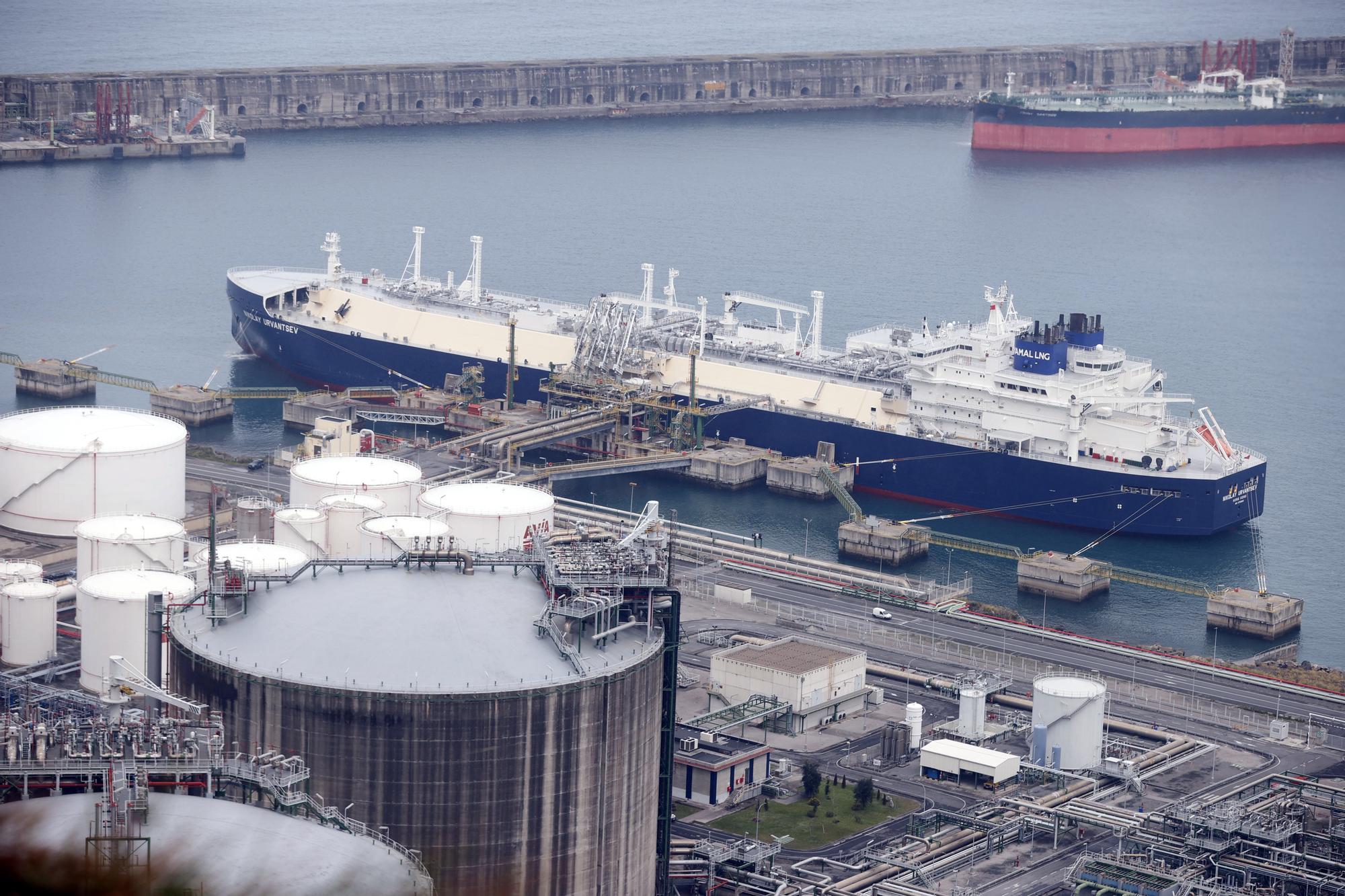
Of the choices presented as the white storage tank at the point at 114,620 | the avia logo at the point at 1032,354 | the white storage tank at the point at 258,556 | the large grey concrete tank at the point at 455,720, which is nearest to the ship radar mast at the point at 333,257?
the avia logo at the point at 1032,354

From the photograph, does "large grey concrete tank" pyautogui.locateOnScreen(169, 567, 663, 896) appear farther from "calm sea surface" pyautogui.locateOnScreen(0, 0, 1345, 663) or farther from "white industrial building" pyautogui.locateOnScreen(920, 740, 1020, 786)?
"calm sea surface" pyautogui.locateOnScreen(0, 0, 1345, 663)

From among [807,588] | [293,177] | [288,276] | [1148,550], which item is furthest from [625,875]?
[293,177]

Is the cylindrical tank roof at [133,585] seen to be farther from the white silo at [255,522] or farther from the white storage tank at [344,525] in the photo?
the white silo at [255,522]

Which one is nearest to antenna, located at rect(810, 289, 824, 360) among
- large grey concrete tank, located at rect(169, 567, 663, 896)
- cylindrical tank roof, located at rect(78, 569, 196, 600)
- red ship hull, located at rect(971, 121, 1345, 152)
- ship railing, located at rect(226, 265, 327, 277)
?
ship railing, located at rect(226, 265, 327, 277)

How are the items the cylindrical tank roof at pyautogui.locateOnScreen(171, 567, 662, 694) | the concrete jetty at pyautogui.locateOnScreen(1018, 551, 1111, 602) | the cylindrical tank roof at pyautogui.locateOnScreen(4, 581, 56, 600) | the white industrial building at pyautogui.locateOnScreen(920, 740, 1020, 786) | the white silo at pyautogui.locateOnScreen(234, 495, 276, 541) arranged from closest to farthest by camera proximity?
the cylindrical tank roof at pyautogui.locateOnScreen(171, 567, 662, 694)
the white industrial building at pyautogui.locateOnScreen(920, 740, 1020, 786)
the cylindrical tank roof at pyautogui.locateOnScreen(4, 581, 56, 600)
the white silo at pyautogui.locateOnScreen(234, 495, 276, 541)
the concrete jetty at pyautogui.locateOnScreen(1018, 551, 1111, 602)

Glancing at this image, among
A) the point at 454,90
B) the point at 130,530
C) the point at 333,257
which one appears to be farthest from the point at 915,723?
the point at 454,90

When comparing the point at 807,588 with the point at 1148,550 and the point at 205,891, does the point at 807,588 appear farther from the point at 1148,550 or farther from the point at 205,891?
the point at 205,891
